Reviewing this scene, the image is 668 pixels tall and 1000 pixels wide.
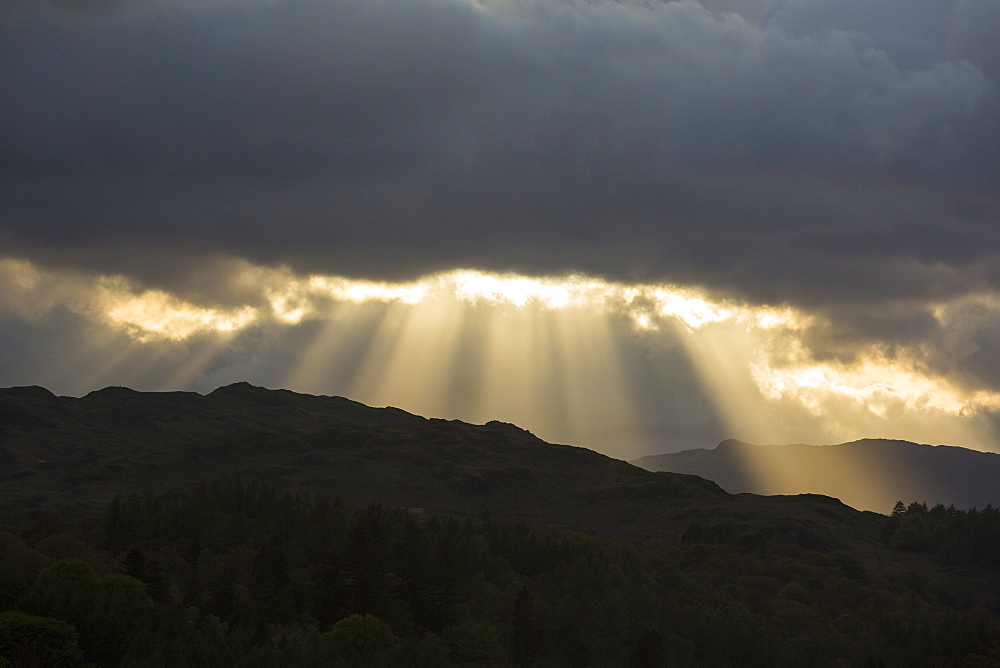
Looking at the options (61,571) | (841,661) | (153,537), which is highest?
(153,537)

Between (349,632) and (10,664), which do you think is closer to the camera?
(10,664)

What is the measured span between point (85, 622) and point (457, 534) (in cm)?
11226

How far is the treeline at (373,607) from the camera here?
90.4 metres

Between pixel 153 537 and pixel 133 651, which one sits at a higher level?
pixel 153 537

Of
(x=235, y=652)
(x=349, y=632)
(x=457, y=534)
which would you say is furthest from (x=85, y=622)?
(x=457, y=534)

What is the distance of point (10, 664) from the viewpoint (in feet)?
254

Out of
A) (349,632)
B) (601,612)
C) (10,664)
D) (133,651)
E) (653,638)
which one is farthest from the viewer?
(601,612)

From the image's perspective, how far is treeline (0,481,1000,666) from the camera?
90.4 m

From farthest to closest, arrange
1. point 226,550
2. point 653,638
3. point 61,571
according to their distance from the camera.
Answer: point 226,550, point 653,638, point 61,571

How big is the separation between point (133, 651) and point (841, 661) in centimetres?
11658

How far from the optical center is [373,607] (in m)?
139

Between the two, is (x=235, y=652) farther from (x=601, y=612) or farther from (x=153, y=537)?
(x=153, y=537)

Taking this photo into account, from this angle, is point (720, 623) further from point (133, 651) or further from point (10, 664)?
point (10, 664)

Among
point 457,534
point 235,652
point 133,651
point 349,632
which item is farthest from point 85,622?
point 457,534
